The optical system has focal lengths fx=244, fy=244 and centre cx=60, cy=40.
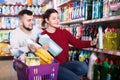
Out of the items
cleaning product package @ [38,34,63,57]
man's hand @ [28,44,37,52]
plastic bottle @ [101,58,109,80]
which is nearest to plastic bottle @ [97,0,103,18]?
plastic bottle @ [101,58,109,80]

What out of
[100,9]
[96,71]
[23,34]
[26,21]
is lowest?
[96,71]

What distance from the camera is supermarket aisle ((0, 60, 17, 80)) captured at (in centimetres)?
596

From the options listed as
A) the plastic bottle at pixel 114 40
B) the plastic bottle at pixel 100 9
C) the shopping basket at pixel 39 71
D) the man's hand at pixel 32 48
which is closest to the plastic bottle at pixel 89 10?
the plastic bottle at pixel 100 9

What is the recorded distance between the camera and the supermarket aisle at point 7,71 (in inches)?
235

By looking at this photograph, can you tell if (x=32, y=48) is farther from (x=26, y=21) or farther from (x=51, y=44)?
(x=26, y=21)

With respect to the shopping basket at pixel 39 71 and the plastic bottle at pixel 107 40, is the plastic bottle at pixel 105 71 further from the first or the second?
the shopping basket at pixel 39 71

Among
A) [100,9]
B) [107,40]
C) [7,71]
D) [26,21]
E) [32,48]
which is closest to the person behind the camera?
[32,48]

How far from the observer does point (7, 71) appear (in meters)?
6.65

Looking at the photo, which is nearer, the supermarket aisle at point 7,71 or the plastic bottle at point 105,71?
the plastic bottle at point 105,71

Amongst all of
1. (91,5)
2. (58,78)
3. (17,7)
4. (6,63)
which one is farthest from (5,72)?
(58,78)

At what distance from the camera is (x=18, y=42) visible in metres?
3.37

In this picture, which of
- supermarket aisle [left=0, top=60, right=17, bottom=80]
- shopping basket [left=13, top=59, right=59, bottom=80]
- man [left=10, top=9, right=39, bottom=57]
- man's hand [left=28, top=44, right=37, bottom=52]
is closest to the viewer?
shopping basket [left=13, top=59, right=59, bottom=80]

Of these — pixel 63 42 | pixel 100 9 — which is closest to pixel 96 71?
pixel 63 42

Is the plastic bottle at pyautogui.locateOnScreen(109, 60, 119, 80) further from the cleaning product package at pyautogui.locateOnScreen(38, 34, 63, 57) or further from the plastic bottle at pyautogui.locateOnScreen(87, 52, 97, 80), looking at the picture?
the cleaning product package at pyautogui.locateOnScreen(38, 34, 63, 57)
